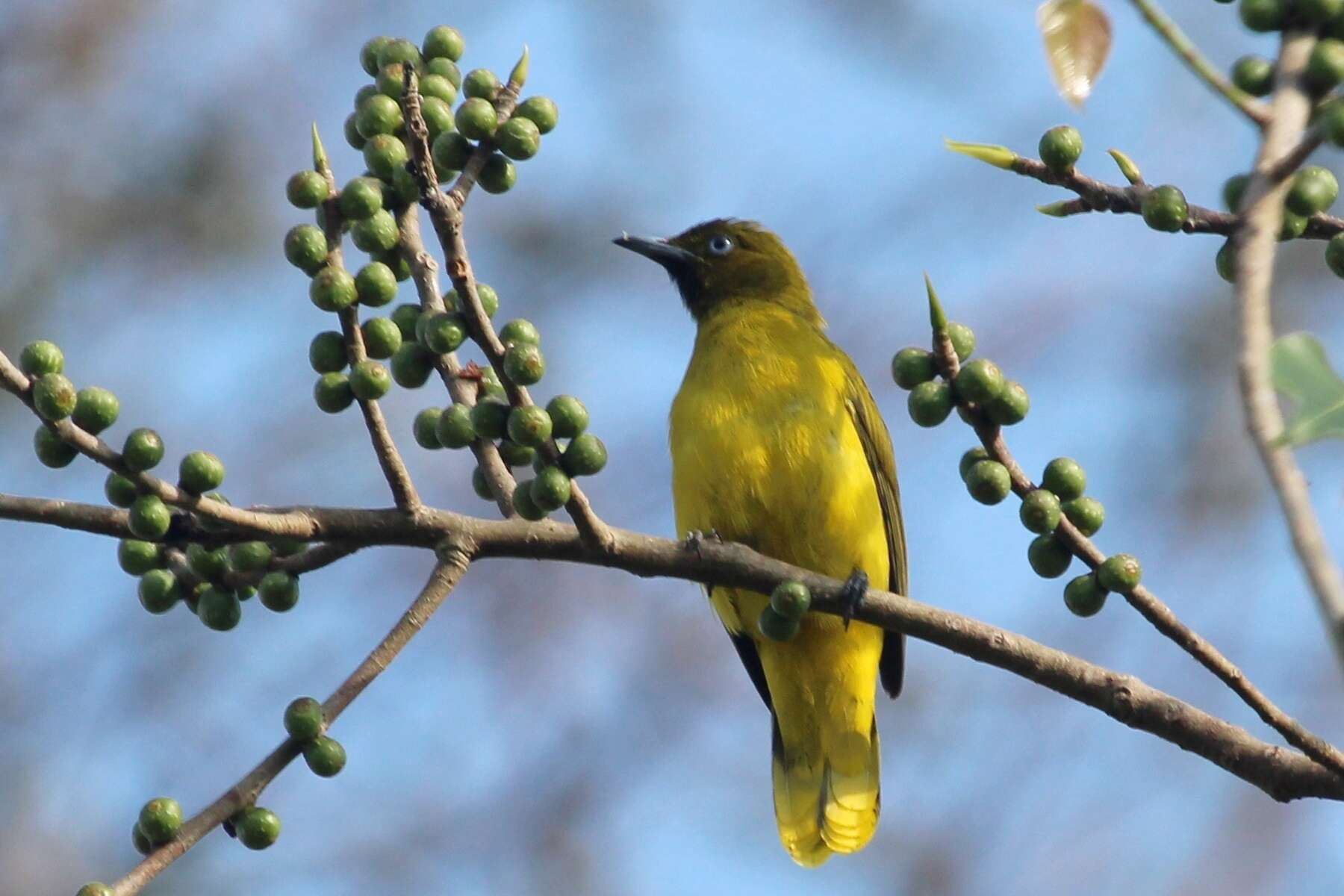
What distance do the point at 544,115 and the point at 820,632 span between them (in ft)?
8.28

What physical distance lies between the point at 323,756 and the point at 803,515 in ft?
7.94

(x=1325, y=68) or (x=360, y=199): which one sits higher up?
(x=360, y=199)

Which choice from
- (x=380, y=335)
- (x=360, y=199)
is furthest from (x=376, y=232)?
(x=380, y=335)

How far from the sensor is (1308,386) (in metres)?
1.67

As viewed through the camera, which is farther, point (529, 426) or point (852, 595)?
point (852, 595)

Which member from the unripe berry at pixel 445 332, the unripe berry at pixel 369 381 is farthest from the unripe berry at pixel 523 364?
the unripe berry at pixel 369 381

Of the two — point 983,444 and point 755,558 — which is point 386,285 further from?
point 983,444

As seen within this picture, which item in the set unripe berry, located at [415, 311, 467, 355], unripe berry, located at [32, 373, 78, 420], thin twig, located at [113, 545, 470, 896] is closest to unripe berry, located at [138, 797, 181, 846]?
thin twig, located at [113, 545, 470, 896]

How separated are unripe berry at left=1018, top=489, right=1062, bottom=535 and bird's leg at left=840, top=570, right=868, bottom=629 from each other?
1.09ft

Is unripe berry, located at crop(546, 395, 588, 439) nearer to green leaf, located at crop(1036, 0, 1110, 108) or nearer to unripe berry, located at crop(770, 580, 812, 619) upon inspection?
unripe berry, located at crop(770, 580, 812, 619)

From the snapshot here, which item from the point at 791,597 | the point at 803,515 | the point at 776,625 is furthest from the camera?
the point at 803,515

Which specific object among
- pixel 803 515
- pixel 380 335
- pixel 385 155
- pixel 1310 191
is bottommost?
pixel 1310 191

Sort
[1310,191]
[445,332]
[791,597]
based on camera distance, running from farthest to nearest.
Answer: [791,597]
[445,332]
[1310,191]

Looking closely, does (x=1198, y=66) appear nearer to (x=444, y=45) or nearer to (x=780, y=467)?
(x=444, y=45)
